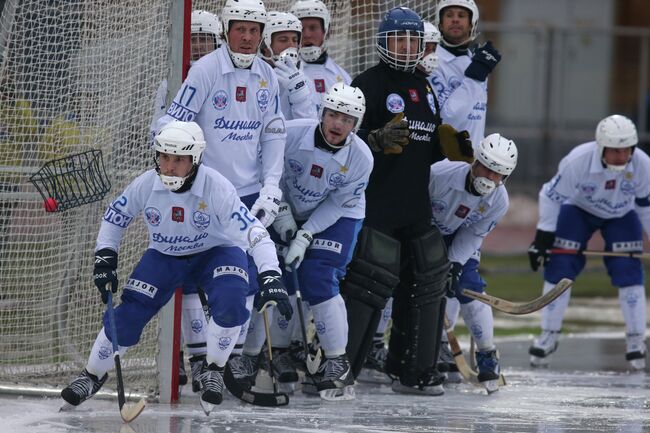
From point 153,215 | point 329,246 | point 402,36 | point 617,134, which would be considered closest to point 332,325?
point 329,246

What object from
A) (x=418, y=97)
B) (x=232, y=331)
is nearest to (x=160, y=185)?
(x=232, y=331)

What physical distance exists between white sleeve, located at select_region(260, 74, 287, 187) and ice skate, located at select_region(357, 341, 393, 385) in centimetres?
154

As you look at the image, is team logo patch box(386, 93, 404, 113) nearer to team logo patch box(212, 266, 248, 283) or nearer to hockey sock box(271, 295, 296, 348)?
hockey sock box(271, 295, 296, 348)

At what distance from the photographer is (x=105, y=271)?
260 inches

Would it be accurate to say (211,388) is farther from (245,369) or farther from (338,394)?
(338,394)

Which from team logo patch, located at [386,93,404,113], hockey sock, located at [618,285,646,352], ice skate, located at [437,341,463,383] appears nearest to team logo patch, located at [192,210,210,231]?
team logo patch, located at [386,93,404,113]

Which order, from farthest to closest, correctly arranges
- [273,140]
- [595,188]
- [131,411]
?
[595,188]
[273,140]
[131,411]

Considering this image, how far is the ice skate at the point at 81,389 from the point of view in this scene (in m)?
6.70

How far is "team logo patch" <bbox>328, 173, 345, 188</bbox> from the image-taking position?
7.47 metres

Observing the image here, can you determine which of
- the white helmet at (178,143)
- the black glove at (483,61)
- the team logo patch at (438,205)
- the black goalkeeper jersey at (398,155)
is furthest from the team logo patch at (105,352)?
the black glove at (483,61)

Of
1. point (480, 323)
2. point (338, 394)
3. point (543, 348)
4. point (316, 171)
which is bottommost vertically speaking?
point (543, 348)

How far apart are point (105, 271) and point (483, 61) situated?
2782mm

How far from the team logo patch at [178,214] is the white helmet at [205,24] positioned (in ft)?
4.54

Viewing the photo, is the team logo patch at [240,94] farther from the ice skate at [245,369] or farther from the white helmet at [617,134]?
the white helmet at [617,134]
